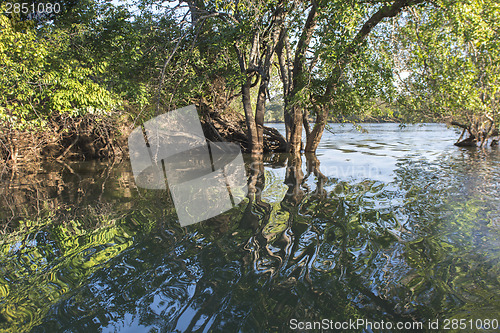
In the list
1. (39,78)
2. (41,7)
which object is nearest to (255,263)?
Result: (39,78)

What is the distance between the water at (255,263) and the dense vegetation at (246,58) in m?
4.76

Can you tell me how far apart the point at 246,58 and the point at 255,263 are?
14.6 m

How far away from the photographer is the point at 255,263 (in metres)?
3.90

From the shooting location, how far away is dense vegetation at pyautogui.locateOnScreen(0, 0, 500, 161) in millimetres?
10195

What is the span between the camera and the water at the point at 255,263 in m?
2.95

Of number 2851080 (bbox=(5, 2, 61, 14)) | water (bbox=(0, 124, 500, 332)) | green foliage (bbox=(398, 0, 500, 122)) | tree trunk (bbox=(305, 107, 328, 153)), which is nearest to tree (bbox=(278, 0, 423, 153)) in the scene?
tree trunk (bbox=(305, 107, 328, 153))

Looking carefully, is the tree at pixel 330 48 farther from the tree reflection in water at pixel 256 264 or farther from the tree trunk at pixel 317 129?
the tree reflection in water at pixel 256 264

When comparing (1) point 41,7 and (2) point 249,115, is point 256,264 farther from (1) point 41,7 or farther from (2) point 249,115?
(1) point 41,7

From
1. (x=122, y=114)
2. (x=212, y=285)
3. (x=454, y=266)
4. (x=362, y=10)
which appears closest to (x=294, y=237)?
(x=212, y=285)

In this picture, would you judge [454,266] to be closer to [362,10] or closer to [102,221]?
[102,221]

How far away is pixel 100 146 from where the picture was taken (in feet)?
63.0

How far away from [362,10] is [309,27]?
2.82 meters

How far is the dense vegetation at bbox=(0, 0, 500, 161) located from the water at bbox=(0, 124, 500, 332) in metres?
4.76

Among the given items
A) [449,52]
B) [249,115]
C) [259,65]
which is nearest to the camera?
[449,52]
